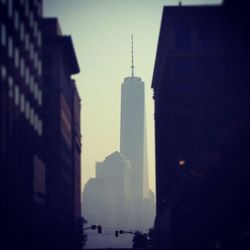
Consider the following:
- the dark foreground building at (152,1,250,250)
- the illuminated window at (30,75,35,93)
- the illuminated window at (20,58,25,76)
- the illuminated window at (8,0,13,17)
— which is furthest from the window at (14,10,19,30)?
the dark foreground building at (152,1,250,250)

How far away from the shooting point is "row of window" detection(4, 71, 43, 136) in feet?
263

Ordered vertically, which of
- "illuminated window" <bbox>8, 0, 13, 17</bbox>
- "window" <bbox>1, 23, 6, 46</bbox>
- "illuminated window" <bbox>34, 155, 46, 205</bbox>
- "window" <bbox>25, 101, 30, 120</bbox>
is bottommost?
"illuminated window" <bbox>34, 155, 46, 205</bbox>

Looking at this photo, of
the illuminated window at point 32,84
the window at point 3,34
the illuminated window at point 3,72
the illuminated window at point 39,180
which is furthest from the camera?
the illuminated window at point 39,180

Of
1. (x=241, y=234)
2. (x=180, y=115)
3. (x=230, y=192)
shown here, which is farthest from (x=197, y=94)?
(x=241, y=234)

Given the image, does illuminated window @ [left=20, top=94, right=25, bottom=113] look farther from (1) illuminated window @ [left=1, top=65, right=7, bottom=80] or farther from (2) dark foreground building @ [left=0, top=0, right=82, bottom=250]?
(1) illuminated window @ [left=1, top=65, right=7, bottom=80]

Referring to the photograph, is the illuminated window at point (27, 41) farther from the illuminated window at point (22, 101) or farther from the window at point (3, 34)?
the window at point (3, 34)

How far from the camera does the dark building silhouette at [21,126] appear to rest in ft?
250

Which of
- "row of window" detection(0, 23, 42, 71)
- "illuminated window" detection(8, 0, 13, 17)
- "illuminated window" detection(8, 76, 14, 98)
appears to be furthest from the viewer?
"illuminated window" detection(8, 76, 14, 98)

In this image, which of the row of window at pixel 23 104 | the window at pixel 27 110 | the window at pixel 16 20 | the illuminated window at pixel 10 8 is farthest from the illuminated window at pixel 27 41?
the illuminated window at pixel 10 8

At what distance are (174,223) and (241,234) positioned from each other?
3471cm

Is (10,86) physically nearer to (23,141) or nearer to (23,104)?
(23,104)

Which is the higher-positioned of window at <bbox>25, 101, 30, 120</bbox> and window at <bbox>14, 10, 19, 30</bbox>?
window at <bbox>14, 10, 19, 30</bbox>

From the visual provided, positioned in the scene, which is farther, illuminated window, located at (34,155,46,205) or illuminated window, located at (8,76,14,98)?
illuminated window, located at (34,155,46,205)

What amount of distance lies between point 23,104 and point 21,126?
355 cm
